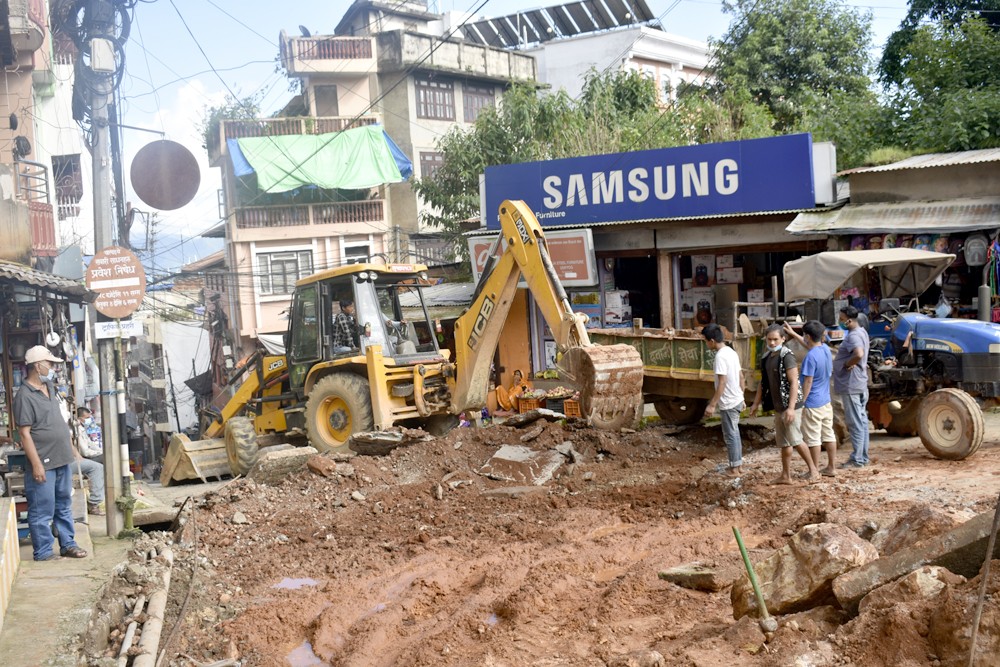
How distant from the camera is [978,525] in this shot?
17.0ft

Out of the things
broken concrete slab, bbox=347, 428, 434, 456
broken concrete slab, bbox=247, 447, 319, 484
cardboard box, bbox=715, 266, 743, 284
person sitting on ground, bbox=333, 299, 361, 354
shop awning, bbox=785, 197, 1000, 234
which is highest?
shop awning, bbox=785, 197, 1000, 234

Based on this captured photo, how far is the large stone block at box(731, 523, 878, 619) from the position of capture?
5.66 metres

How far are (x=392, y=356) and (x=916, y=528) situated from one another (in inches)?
359

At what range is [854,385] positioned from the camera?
1080 centimetres

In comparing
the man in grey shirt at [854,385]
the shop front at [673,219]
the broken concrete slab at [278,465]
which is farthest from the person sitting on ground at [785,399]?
the shop front at [673,219]

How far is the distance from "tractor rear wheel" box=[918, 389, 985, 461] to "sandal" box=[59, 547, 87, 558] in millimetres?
8701

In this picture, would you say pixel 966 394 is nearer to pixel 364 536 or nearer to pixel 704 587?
pixel 704 587

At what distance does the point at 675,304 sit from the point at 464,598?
1278 centimetres

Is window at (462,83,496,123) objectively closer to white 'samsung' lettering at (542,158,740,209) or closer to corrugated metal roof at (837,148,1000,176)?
white 'samsung' lettering at (542,158,740,209)

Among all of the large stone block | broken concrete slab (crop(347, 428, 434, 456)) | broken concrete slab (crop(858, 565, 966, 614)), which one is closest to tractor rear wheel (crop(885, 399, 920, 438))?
broken concrete slab (crop(347, 428, 434, 456))

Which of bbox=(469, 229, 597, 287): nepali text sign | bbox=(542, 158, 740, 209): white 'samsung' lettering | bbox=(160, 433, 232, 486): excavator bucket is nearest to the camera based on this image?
bbox=(160, 433, 232, 486): excavator bucket

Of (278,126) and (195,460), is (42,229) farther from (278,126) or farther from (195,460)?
(278,126)

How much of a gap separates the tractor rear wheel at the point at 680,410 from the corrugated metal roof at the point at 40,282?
823cm

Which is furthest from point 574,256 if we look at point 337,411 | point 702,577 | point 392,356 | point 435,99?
point 435,99
